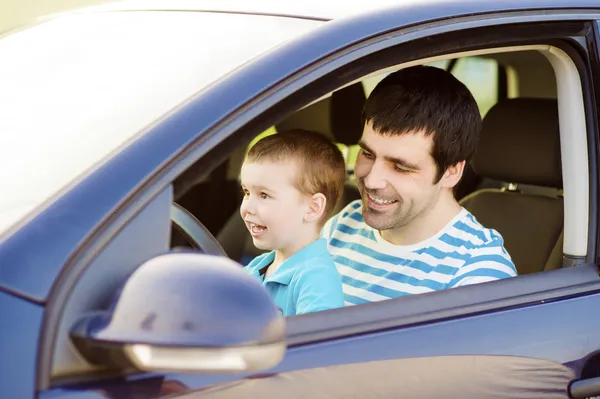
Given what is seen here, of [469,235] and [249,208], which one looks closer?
[249,208]

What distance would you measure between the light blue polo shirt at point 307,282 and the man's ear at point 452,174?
15.2 inches

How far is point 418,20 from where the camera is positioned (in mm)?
1684

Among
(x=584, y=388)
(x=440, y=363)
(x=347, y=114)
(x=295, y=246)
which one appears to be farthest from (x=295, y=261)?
(x=347, y=114)

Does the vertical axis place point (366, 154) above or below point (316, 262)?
above

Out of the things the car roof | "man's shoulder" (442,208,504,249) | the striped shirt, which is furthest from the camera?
"man's shoulder" (442,208,504,249)

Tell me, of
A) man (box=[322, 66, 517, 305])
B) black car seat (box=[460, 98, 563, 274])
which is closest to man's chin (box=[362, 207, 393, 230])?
man (box=[322, 66, 517, 305])

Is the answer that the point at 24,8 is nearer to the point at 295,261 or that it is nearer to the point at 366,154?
the point at 366,154

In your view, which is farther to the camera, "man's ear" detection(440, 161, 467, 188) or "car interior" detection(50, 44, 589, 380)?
"man's ear" detection(440, 161, 467, 188)

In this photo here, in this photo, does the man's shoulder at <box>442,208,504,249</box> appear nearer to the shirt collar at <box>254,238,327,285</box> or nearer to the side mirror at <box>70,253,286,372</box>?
the shirt collar at <box>254,238,327,285</box>

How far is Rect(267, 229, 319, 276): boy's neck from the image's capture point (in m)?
2.06

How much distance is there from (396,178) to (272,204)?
31cm

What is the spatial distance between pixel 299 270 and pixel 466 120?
22.4 inches

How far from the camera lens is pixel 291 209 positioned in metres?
2.02

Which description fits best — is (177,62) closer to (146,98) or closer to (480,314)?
(146,98)
